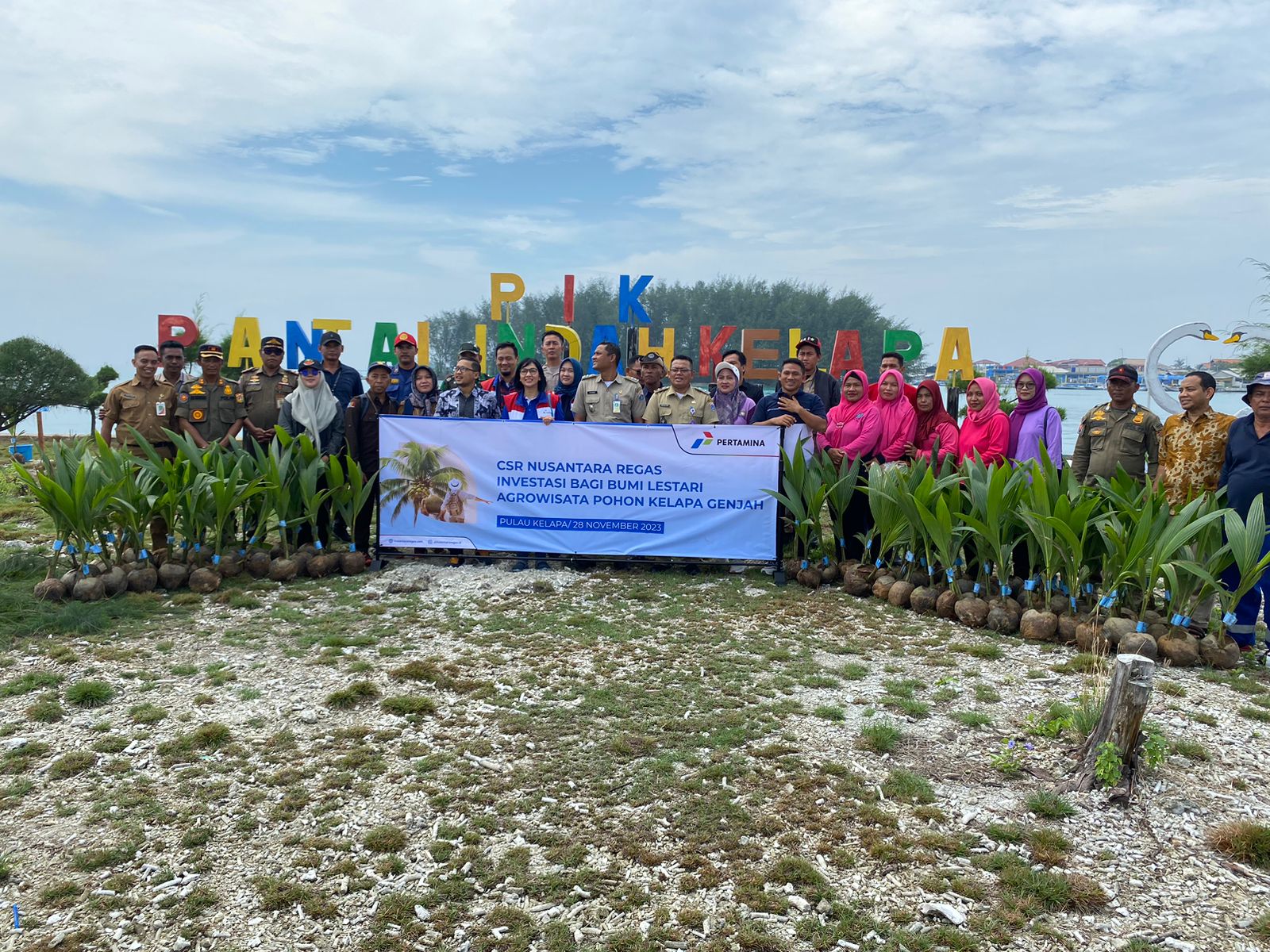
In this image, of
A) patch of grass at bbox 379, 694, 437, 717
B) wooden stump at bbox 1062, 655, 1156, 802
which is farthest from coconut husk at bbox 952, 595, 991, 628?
patch of grass at bbox 379, 694, 437, 717

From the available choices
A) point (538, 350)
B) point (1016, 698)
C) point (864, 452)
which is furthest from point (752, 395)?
point (538, 350)

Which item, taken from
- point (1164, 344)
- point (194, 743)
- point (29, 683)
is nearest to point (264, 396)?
point (29, 683)

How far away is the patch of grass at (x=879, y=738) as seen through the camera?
11.7 ft

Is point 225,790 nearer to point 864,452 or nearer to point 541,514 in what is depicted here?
point 541,514

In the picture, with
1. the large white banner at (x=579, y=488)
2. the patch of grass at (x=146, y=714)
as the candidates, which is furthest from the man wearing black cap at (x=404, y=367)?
the patch of grass at (x=146, y=714)

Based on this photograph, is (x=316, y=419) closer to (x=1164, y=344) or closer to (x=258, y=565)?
(x=258, y=565)

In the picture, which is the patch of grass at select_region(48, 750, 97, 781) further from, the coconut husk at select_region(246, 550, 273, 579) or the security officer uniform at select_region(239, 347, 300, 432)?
the security officer uniform at select_region(239, 347, 300, 432)

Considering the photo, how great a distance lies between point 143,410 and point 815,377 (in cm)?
540

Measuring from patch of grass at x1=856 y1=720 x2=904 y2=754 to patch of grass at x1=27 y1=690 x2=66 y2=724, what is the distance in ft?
11.7

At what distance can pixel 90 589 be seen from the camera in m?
5.43

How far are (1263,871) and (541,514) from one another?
15.6ft

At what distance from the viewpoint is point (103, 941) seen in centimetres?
246

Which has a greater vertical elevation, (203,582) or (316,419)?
(316,419)

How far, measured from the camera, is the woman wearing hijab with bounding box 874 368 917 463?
6305 mm
